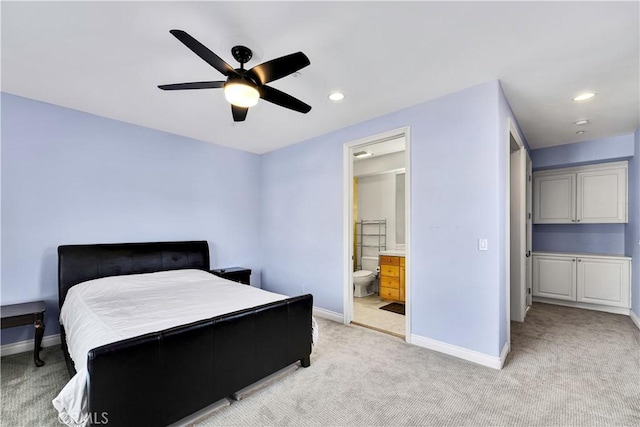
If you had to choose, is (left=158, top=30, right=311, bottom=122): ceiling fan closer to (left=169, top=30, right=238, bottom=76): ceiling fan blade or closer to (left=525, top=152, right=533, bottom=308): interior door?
(left=169, top=30, right=238, bottom=76): ceiling fan blade

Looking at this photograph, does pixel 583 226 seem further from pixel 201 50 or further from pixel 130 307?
pixel 130 307

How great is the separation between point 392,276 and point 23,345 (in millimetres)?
4637

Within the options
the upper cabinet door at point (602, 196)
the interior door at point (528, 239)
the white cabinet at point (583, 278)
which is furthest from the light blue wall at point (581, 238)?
the interior door at point (528, 239)

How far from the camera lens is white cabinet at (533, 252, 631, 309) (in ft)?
13.6

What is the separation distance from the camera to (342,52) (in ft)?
7.06

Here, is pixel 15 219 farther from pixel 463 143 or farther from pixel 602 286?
pixel 602 286

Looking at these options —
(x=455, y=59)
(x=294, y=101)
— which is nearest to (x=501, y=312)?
(x=455, y=59)

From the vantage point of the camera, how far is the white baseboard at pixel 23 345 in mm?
2801

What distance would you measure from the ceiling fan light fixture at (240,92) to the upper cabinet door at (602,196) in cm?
533

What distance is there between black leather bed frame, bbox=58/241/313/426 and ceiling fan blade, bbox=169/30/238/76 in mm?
1636

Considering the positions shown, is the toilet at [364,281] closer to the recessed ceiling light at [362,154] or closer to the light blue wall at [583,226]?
the recessed ceiling light at [362,154]

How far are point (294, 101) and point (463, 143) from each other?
171cm

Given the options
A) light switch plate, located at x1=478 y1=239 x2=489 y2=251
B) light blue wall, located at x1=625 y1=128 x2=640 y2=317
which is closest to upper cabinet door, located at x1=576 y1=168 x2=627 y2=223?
light blue wall, located at x1=625 y1=128 x2=640 y2=317

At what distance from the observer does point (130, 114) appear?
3348mm
